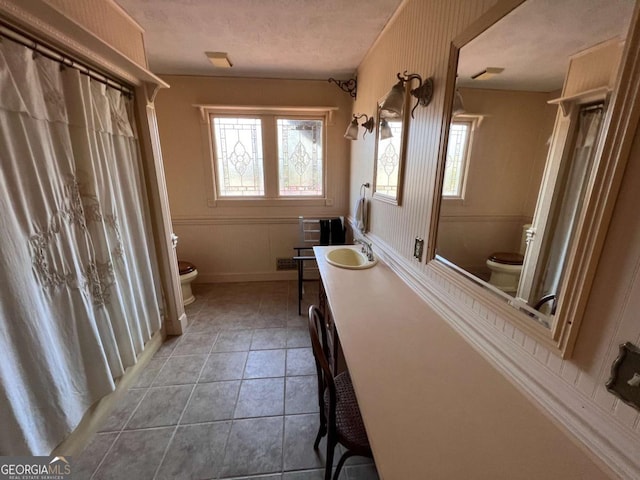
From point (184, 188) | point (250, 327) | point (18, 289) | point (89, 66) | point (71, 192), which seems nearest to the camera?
point (18, 289)

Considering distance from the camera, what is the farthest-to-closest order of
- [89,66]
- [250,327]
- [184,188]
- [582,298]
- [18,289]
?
[184,188] → [250,327] → [89,66] → [18,289] → [582,298]

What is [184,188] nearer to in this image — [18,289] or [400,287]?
[18,289]

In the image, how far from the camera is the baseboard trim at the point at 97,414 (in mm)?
1326

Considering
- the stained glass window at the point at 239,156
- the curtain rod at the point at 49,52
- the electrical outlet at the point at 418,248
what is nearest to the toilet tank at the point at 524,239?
the electrical outlet at the point at 418,248

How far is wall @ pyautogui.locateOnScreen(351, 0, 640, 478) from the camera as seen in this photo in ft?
1.84

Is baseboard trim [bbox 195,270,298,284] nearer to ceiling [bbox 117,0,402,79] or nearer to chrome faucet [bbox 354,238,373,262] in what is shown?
chrome faucet [bbox 354,238,373,262]

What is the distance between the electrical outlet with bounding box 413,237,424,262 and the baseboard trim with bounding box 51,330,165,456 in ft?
6.61

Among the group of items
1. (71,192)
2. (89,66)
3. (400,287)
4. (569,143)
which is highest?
(89,66)

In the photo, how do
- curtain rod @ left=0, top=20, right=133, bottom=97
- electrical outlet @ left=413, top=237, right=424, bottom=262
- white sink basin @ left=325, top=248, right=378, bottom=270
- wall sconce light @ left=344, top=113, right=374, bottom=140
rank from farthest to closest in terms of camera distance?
wall sconce light @ left=344, top=113, right=374, bottom=140
white sink basin @ left=325, top=248, right=378, bottom=270
electrical outlet @ left=413, top=237, right=424, bottom=262
curtain rod @ left=0, top=20, right=133, bottom=97

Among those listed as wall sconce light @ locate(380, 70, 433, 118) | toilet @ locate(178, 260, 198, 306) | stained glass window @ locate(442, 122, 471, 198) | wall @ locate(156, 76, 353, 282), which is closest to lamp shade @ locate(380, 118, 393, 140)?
wall sconce light @ locate(380, 70, 433, 118)

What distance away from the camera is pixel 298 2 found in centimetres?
158

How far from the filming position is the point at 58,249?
1184 mm

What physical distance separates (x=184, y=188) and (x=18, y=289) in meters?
2.34

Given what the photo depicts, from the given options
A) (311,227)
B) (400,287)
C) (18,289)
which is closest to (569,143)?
(400,287)
